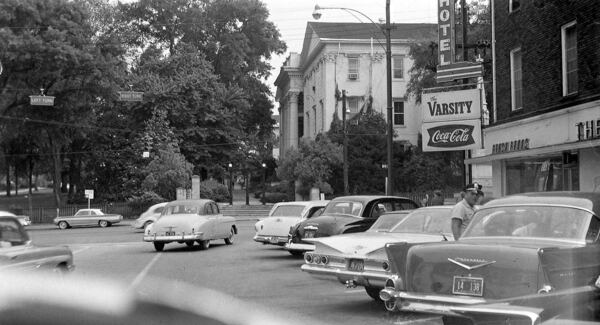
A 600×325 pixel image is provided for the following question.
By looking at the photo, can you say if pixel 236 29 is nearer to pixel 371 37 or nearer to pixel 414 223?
pixel 371 37

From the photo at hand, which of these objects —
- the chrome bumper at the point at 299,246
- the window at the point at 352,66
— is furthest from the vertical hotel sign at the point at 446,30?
the window at the point at 352,66

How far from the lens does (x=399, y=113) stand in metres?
52.8

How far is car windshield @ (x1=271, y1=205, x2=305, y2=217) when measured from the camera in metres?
18.4

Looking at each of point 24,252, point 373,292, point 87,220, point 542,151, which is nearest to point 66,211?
point 87,220

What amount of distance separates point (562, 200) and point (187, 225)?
12957 mm

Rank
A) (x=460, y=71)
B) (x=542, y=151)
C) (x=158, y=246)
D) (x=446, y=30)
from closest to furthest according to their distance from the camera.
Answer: (x=542, y=151)
(x=158, y=246)
(x=460, y=71)
(x=446, y=30)

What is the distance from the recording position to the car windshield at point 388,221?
11.3 m

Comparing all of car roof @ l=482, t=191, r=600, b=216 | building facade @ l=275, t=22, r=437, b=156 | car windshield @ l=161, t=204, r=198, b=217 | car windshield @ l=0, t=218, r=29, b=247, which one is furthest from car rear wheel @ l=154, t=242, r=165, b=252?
building facade @ l=275, t=22, r=437, b=156

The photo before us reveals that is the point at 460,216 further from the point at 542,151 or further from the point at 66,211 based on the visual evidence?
the point at 66,211

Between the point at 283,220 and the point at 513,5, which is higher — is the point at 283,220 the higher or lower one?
the lower one

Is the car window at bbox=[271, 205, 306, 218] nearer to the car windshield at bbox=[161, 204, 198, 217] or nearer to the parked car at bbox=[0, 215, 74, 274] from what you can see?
the car windshield at bbox=[161, 204, 198, 217]

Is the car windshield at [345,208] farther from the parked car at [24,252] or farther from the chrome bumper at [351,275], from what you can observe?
the parked car at [24,252]

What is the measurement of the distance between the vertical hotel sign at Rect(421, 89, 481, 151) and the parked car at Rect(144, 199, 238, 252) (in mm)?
7414

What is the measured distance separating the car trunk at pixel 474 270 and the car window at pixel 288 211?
11109mm
